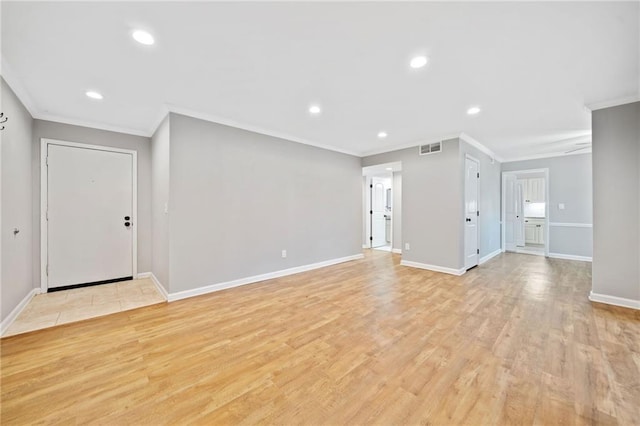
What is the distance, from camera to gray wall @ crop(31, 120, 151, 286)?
3.42m

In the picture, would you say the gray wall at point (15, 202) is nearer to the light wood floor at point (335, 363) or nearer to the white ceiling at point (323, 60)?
the white ceiling at point (323, 60)

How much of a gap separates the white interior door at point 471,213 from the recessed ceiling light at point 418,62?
293 cm

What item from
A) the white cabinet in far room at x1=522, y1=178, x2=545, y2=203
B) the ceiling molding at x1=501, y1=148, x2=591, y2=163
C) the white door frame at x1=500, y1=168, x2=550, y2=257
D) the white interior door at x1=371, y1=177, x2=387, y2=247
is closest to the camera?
the ceiling molding at x1=501, y1=148, x2=591, y2=163

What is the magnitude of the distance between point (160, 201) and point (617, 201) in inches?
234

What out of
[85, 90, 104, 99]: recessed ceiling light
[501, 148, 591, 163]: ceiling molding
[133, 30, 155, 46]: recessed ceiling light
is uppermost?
[501, 148, 591, 163]: ceiling molding

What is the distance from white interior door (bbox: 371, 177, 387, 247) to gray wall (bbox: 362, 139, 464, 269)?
2.42 metres

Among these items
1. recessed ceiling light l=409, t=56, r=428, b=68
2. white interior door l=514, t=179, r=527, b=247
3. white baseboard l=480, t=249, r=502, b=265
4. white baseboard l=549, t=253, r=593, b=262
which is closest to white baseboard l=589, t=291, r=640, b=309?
white baseboard l=480, t=249, r=502, b=265

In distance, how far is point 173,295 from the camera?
10.5 feet

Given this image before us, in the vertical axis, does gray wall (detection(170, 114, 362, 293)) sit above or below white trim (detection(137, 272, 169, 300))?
above

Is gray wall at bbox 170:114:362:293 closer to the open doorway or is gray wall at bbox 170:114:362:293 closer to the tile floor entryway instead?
the tile floor entryway

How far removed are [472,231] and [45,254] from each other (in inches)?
275

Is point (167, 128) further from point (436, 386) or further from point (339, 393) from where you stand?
point (436, 386)

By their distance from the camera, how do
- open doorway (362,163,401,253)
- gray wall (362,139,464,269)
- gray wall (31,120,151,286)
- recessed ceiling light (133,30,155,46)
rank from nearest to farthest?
recessed ceiling light (133,30,155,46), gray wall (31,120,151,286), gray wall (362,139,464,269), open doorway (362,163,401,253)

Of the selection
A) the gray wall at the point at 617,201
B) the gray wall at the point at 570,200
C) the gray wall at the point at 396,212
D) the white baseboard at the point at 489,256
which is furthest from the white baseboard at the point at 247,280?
the gray wall at the point at 570,200
